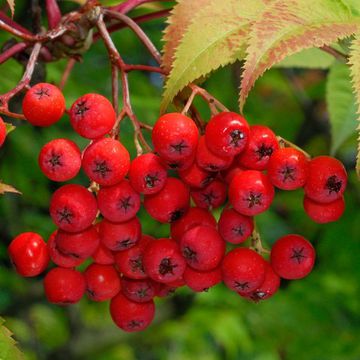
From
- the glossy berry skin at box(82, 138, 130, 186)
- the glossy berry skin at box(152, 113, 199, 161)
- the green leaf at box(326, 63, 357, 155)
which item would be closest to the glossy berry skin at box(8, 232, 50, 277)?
the glossy berry skin at box(82, 138, 130, 186)

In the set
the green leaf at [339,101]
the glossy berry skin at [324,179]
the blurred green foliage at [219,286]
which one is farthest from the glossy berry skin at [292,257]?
the blurred green foliage at [219,286]

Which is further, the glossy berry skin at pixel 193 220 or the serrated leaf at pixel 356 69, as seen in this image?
the glossy berry skin at pixel 193 220

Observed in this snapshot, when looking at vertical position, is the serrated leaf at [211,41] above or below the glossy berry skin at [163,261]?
above

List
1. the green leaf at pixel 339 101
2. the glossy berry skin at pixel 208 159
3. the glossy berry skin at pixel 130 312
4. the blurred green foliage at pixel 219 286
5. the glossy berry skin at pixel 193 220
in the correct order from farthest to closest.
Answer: the blurred green foliage at pixel 219 286 < the green leaf at pixel 339 101 < the glossy berry skin at pixel 130 312 < the glossy berry skin at pixel 193 220 < the glossy berry skin at pixel 208 159

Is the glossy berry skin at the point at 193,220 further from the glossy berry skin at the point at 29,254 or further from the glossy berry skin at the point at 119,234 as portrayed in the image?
the glossy berry skin at the point at 29,254

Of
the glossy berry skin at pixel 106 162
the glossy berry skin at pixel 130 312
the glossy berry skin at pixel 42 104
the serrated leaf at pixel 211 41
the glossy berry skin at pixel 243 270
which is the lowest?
the glossy berry skin at pixel 130 312

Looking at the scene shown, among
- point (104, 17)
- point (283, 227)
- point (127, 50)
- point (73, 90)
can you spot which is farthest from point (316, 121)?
point (104, 17)

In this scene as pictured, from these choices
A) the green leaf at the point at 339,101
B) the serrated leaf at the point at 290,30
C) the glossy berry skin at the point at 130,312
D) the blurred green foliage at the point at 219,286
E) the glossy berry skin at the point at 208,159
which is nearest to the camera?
→ the serrated leaf at the point at 290,30

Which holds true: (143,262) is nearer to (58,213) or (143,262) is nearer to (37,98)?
(58,213)
